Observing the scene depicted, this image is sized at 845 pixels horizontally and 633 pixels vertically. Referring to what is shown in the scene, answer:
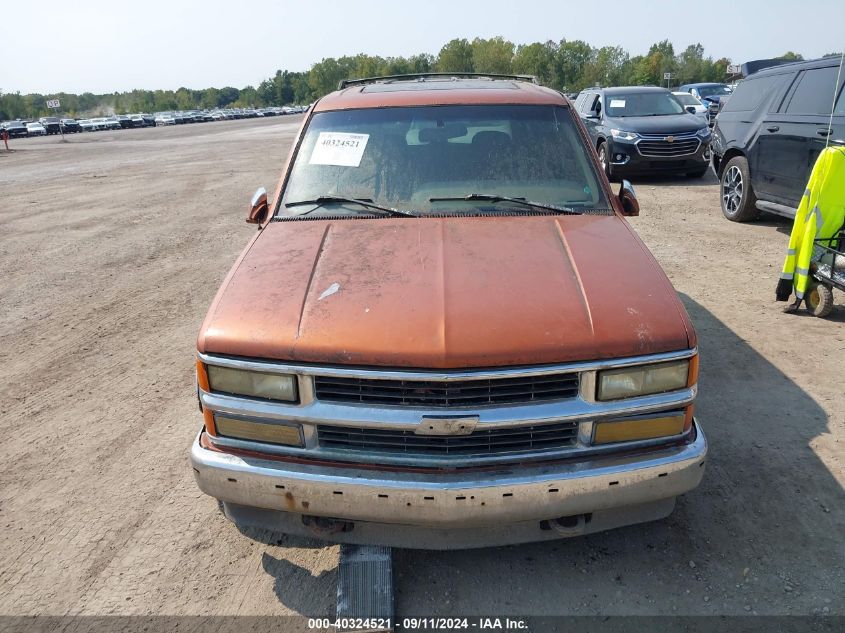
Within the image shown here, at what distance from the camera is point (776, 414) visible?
3.98m

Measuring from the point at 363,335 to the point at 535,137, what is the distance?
6.26 feet

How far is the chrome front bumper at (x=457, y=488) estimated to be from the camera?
7.63 ft

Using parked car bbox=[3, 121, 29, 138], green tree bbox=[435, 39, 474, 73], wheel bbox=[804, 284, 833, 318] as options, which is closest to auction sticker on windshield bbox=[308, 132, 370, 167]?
wheel bbox=[804, 284, 833, 318]

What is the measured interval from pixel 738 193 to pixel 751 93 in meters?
1.37

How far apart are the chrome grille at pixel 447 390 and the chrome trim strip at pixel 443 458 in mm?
213

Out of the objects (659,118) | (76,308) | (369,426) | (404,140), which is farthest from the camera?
(659,118)

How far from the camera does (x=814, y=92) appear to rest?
739 cm

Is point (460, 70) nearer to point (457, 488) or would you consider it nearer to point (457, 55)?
point (457, 55)

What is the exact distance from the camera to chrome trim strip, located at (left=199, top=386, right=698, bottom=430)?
2.35 metres

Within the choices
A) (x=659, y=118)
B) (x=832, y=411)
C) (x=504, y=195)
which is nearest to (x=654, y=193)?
(x=659, y=118)

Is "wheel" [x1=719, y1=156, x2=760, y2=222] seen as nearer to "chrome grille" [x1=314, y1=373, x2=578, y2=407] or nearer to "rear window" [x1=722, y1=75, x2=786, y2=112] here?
"rear window" [x1=722, y1=75, x2=786, y2=112]

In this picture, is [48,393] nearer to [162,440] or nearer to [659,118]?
[162,440]

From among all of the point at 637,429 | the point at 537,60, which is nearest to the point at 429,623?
the point at 637,429

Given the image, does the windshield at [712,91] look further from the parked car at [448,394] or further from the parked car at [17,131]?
the parked car at [17,131]
